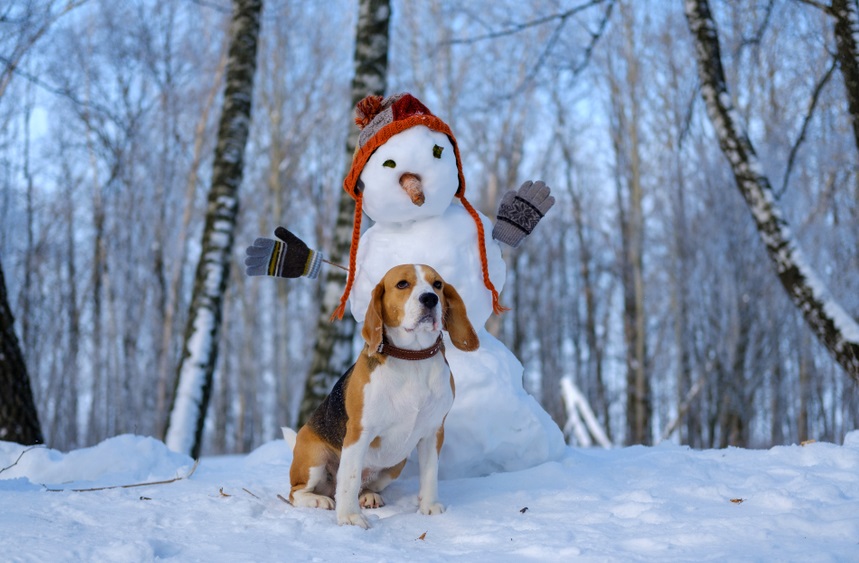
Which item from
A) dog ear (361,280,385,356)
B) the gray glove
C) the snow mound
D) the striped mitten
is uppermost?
the gray glove

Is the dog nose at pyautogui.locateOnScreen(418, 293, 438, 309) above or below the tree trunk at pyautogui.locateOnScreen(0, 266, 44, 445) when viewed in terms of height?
above

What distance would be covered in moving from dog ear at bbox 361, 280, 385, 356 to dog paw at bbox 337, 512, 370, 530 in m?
0.57

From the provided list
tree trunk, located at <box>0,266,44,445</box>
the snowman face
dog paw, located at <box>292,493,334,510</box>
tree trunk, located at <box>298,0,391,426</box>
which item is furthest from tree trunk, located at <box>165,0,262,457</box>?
dog paw, located at <box>292,493,334,510</box>

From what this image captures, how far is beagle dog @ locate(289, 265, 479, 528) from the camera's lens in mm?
2400

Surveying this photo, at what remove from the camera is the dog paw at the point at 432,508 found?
8.11 ft

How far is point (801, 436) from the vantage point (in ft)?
39.9

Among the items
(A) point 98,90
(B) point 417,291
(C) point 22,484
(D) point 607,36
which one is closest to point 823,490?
(B) point 417,291

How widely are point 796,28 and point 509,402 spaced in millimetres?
4493

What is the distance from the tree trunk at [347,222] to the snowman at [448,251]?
2549 millimetres

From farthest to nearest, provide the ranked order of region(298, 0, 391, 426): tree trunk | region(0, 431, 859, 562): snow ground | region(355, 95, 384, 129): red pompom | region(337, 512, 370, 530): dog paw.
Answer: region(298, 0, 391, 426): tree trunk → region(355, 95, 384, 129): red pompom → region(337, 512, 370, 530): dog paw → region(0, 431, 859, 562): snow ground

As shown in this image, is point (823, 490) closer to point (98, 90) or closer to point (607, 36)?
point (607, 36)

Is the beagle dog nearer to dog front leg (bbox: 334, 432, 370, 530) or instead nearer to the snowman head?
dog front leg (bbox: 334, 432, 370, 530)

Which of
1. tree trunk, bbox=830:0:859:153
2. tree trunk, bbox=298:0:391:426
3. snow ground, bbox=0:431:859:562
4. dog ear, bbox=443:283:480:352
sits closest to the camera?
Result: snow ground, bbox=0:431:859:562

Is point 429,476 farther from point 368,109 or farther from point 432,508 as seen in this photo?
point 368,109
